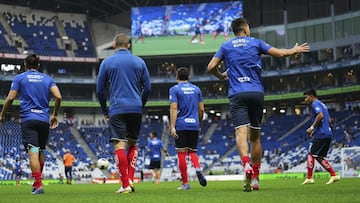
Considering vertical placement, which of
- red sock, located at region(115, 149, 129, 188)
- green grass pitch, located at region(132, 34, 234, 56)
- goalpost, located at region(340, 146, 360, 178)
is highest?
green grass pitch, located at region(132, 34, 234, 56)

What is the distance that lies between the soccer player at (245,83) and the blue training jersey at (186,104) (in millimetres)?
3011

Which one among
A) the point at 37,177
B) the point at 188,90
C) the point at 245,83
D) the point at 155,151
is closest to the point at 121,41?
the point at 245,83

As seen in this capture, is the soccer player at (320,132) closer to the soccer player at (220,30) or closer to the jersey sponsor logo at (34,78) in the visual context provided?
the jersey sponsor logo at (34,78)

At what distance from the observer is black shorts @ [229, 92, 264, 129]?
9.86 meters

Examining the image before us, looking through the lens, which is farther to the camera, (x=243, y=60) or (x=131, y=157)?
(x=131, y=157)

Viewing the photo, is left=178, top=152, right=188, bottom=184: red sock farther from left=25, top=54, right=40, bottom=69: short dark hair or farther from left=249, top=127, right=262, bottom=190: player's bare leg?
left=25, top=54, right=40, bottom=69: short dark hair

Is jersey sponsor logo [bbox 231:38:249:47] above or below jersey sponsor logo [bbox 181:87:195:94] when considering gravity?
above

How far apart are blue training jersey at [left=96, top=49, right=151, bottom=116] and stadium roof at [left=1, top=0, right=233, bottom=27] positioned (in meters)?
63.0

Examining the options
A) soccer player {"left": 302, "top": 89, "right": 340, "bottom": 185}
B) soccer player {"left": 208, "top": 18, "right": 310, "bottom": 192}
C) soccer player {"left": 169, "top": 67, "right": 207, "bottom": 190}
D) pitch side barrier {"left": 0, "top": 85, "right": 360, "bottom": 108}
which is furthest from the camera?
pitch side barrier {"left": 0, "top": 85, "right": 360, "bottom": 108}

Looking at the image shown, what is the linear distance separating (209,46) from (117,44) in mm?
58192

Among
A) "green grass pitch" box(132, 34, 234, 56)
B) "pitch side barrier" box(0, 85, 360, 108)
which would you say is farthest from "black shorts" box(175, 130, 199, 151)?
"green grass pitch" box(132, 34, 234, 56)

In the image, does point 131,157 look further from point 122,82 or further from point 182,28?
point 182,28

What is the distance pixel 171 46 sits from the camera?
69.4m

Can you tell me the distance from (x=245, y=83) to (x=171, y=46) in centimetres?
5966
